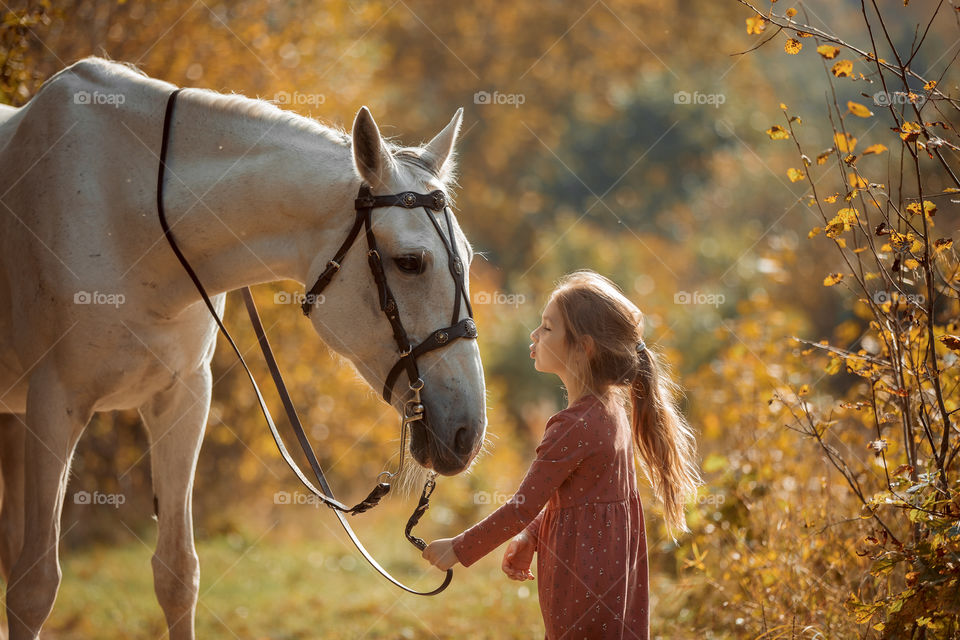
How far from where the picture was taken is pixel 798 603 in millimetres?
3316

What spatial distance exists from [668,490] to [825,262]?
1047 cm

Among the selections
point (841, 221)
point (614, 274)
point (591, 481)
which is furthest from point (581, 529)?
point (614, 274)

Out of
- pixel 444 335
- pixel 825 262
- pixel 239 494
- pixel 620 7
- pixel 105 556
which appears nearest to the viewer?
pixel 444 335

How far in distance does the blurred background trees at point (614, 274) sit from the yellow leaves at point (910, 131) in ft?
0.08

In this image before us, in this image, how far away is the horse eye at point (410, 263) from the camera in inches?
98.0

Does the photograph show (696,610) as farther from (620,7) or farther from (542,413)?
(620,7)

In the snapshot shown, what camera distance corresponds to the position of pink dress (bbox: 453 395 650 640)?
225 cm

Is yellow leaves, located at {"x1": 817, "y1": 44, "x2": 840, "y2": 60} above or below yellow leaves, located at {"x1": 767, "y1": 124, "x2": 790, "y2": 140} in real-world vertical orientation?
above

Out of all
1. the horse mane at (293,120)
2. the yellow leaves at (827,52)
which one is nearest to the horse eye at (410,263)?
the horse mane at (293,120)

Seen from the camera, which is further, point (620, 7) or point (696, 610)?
point (620, 7)

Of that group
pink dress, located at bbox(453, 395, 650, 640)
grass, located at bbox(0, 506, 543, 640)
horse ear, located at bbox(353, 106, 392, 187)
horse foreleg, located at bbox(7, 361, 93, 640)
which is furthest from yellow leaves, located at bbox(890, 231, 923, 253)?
grass, located at bbox(0, 506, 543, 640)

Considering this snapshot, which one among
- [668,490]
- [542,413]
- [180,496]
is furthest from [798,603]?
[542,413]

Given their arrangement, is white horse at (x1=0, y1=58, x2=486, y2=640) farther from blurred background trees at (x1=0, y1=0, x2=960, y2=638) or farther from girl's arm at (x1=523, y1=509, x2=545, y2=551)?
blurred background trees at (x1=0, y1=0, x2=960, y2=638)

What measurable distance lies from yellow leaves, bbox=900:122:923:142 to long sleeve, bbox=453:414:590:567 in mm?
1210
